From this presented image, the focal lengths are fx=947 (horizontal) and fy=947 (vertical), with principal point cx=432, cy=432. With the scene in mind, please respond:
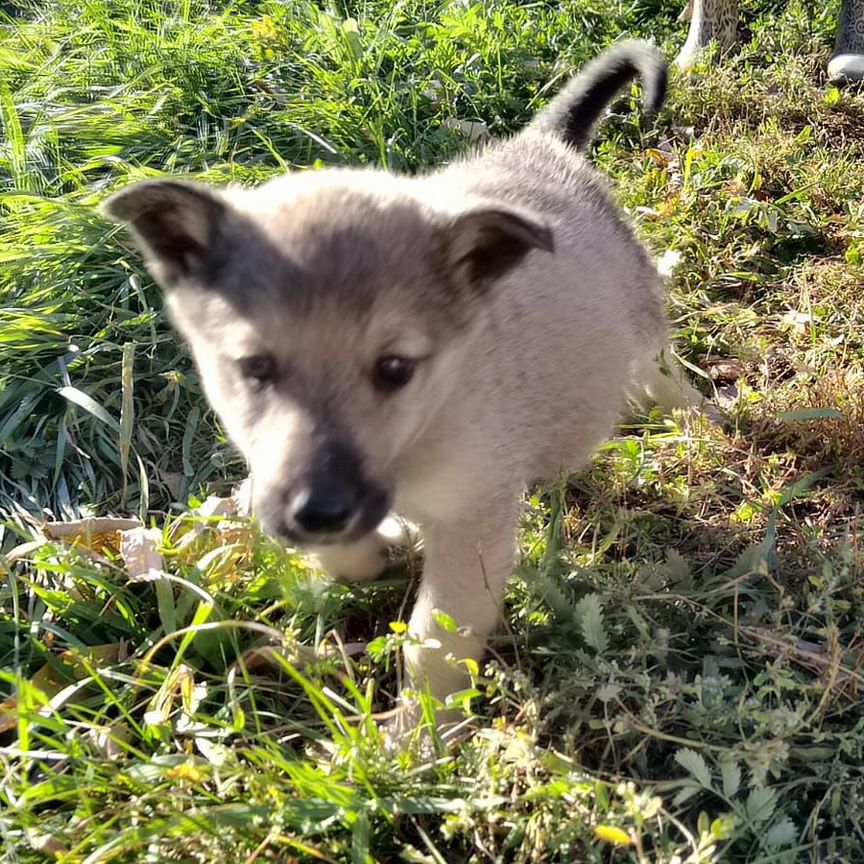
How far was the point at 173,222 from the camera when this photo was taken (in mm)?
2469

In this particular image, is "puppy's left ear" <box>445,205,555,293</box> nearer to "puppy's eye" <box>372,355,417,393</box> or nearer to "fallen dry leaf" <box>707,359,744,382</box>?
"puppy's eye" <box>372,355,417,393</box>

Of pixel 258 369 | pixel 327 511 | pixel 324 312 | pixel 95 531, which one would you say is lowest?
pixel 95 531

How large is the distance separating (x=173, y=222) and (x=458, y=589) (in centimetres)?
127

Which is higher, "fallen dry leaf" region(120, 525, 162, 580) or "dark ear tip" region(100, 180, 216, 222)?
"dark ear tip" region(100, 180, 216, 222)

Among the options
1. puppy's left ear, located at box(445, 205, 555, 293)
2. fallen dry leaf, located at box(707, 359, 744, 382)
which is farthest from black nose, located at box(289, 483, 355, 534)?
fallen dry leaf, located at box(707, 359, 744, 382)

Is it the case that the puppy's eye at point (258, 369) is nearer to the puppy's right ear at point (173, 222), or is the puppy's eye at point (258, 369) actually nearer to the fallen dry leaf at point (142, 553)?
the puppy's right ear at point (173, 222)

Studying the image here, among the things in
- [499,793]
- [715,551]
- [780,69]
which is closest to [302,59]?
[780,69]

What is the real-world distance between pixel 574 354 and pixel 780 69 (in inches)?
134

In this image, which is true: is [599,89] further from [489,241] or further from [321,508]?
[321,508]

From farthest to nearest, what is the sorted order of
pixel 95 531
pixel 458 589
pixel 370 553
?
1. pixel 95 531
2. pixel 370 553
3. pixel 458 589

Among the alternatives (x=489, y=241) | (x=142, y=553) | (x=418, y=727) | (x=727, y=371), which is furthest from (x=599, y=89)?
(x=418, y=727)

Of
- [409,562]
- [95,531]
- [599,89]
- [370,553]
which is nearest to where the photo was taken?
[370,553]

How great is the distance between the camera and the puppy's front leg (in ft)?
8.84

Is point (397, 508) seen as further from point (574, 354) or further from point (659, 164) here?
point (659, 164)
